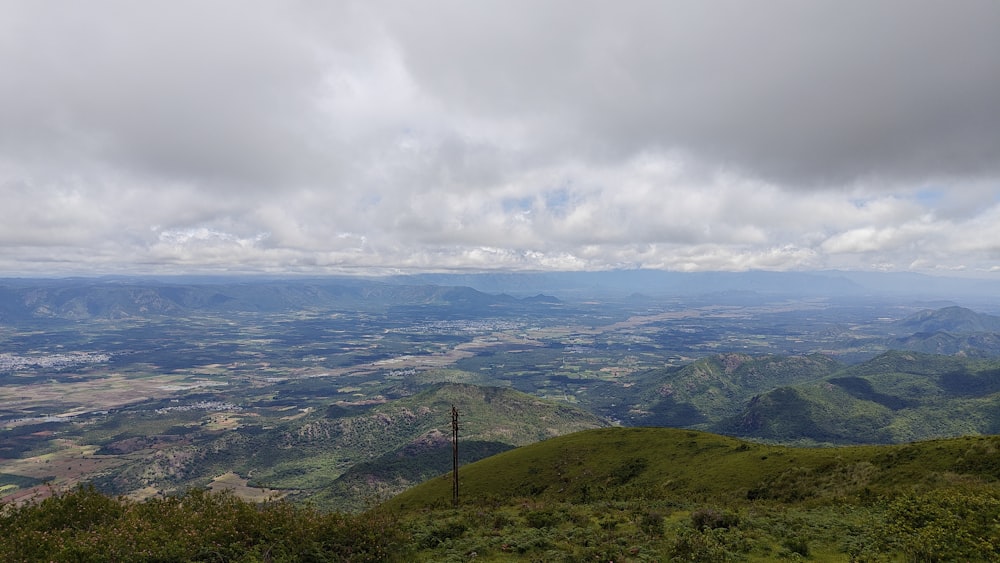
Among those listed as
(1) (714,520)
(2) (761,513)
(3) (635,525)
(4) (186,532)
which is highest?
(4) (186,532)

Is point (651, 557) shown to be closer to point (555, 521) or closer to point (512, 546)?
point (512, 546)

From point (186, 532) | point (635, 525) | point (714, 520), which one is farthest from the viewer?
point (635, 525)

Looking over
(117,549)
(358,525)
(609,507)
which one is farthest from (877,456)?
(117,549)

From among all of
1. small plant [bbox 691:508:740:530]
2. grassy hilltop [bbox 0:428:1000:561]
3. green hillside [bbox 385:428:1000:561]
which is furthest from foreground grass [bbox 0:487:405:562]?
small plant [bbox 691:508:740:530]

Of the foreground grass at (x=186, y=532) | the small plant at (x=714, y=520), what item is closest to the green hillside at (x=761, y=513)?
the small plant at (x=714, y=520)

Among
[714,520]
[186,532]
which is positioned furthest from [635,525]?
[186,532]

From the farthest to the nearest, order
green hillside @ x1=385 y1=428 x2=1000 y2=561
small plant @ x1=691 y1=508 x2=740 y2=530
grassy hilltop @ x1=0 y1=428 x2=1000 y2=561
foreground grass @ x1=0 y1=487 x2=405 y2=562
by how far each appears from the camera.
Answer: small plant @ x1=691 y1=508 x2=740 y2=530, green hillside @ x1=385 y1=428 x2=1000 y2=561, grassy hilltop @ x1=0 y1=428 x2=1000 y2=561, foreground grass @ x1=0 y1=487 x2=405 y2=562

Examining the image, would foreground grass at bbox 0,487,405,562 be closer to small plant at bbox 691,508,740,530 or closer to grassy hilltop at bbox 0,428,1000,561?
grassy hilltop at bbox 0,428,1000,561

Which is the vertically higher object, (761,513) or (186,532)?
(186,532)

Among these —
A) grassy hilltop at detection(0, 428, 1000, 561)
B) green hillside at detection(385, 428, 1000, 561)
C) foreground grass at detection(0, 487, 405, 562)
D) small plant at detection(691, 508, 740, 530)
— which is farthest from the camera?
small plant at detection(691, 508, 740, 530)

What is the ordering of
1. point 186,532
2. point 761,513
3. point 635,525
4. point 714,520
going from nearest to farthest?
point 186,532 → point 714,520 → point 635,525 → point 761,513

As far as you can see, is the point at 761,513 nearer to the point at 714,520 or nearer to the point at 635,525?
the point at 714,520
